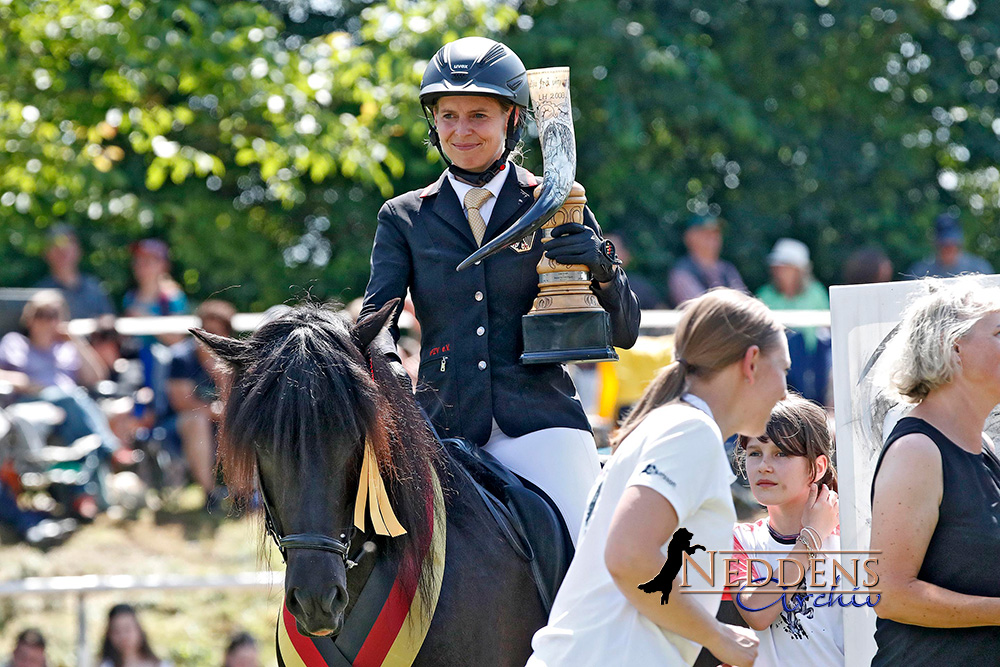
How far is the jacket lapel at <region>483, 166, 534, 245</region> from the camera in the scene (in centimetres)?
418

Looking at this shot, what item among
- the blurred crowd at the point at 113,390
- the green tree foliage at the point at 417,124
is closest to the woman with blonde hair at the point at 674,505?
the blurred crowd at the point at 113,390

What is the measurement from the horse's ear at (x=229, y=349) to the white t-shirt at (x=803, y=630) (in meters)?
1.60

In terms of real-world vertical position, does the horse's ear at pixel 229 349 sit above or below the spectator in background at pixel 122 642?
above

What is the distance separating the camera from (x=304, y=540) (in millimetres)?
3168

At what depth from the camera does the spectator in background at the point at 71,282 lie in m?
9.72

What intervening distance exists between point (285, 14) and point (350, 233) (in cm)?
241

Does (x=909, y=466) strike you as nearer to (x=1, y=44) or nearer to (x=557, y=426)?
(x=557, y=426)

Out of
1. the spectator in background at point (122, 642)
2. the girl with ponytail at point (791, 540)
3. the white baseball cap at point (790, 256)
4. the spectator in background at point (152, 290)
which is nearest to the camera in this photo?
the girl with ponytail at point (791, 540)

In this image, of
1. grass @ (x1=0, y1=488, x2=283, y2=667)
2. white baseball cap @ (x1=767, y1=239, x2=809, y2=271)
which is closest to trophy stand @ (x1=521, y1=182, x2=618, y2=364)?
grass @ (x1=0, y1=488, x2=283, y2=667)

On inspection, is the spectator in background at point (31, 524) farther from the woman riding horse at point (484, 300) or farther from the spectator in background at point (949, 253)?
the spectator in background at point (949, 253)

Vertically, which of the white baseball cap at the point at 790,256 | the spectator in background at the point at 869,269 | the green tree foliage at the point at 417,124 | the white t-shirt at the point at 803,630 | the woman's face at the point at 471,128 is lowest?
the white t-shirt at the point at 803,630

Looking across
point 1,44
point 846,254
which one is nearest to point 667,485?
point 1,44

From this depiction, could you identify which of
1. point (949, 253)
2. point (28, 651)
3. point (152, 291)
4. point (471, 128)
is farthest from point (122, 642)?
point (949, 253)

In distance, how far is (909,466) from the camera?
3.21 meters
